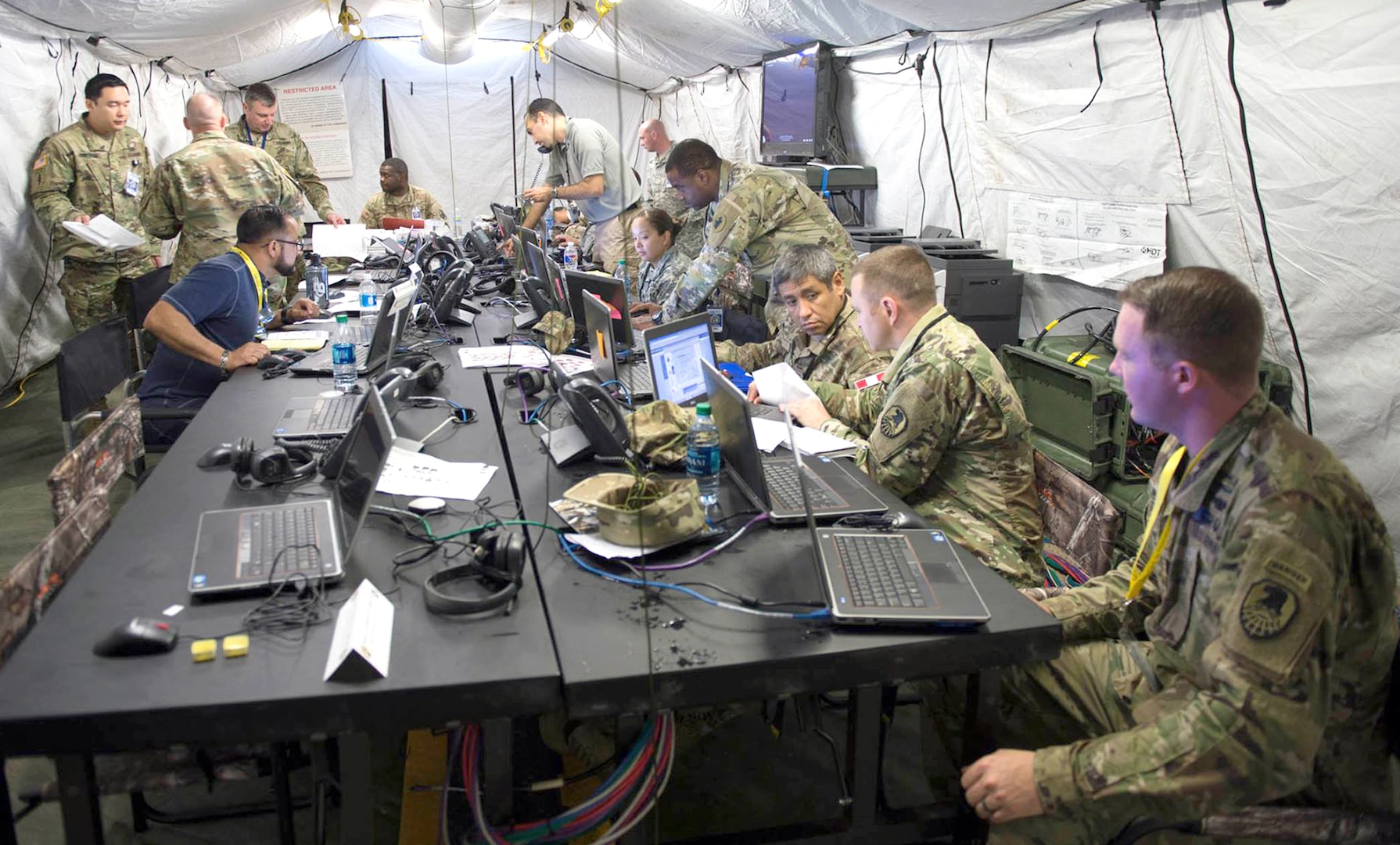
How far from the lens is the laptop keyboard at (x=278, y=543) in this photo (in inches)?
63.9

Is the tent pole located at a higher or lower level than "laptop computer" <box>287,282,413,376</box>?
higher

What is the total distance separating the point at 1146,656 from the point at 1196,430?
1.45 ft

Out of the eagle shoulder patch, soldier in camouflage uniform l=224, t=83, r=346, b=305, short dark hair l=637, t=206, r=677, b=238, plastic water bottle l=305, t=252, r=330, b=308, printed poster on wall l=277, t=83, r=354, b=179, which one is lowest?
the eagle shoulder patch

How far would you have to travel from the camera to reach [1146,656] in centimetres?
166

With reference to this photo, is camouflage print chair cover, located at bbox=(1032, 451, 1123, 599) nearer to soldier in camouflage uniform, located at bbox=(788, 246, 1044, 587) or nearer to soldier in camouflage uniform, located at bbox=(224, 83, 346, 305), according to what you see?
soldier in camouflage uniform, located at bbox=(788, 246, 1044, 587)

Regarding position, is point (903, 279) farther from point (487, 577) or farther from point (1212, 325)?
point (487, 577)

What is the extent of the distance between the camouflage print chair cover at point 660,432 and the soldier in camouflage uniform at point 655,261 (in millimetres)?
2486

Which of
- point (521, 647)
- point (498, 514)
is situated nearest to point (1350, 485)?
point (521, 647)

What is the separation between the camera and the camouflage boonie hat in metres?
3.60

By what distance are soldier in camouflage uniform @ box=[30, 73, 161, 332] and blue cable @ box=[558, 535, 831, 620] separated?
194 inches

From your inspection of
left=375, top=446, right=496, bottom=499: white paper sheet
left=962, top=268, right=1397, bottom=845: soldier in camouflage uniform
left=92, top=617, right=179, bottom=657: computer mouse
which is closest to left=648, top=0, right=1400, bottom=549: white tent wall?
left=962, top=268, right=1397, bottom=845: soldier in camouflage uniform

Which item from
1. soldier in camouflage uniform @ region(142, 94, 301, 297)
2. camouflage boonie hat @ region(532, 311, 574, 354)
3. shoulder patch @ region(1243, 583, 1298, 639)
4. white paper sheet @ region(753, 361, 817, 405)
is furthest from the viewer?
soldier in camouflage uniform @ region(142, 94, 301, 297)

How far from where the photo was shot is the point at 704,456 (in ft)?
6.83

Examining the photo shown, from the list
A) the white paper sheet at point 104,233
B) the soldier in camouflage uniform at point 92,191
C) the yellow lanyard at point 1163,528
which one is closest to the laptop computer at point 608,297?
the yellow lanyard at point 1163,528
